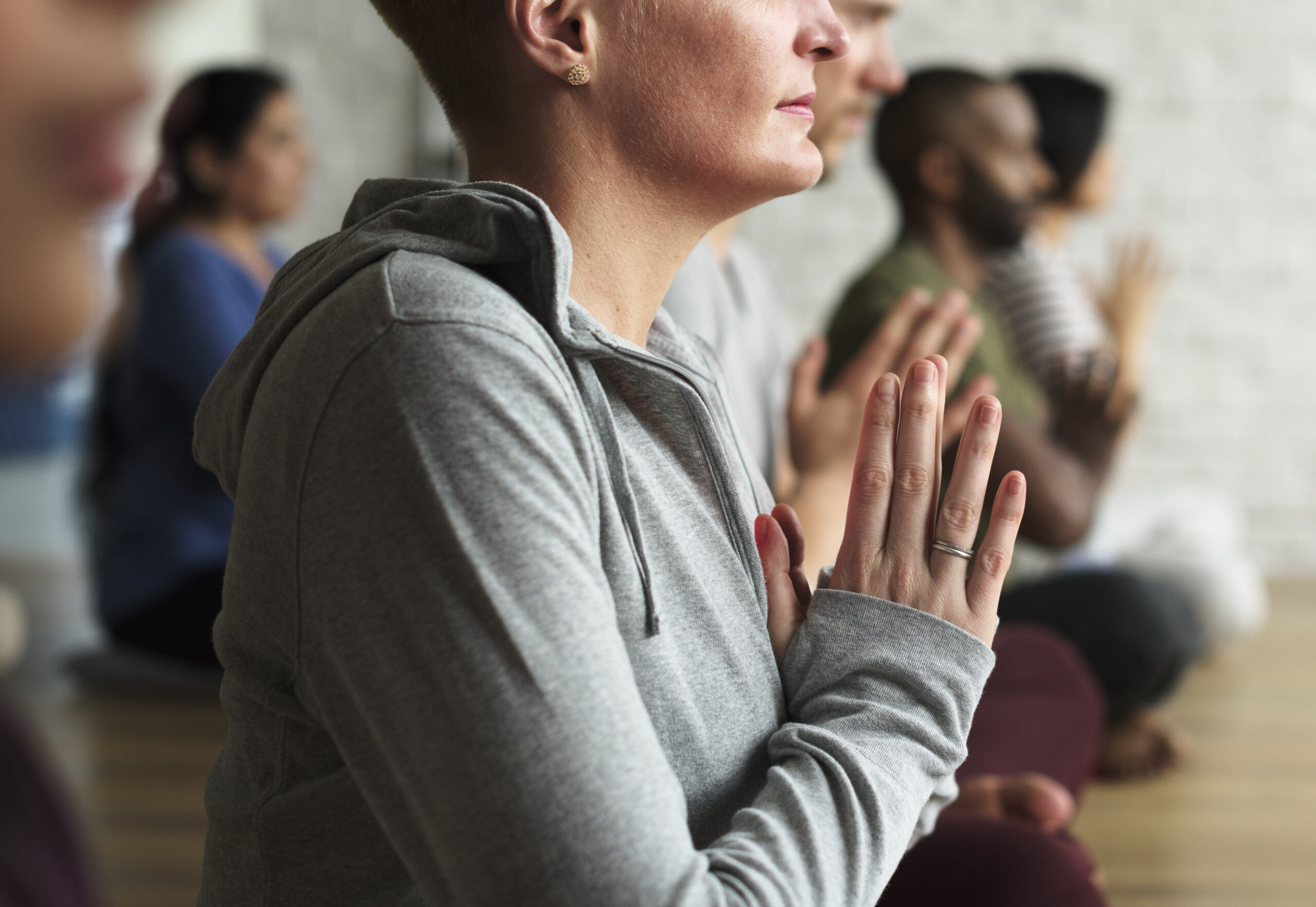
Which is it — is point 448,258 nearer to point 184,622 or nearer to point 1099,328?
point 184,622

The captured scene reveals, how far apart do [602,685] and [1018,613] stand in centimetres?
179

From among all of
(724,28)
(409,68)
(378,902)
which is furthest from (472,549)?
(409,68)

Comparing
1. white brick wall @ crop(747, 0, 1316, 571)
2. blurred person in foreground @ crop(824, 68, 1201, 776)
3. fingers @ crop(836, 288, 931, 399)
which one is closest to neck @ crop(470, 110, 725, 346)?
fingers @ crop(836, 288, 931, 399)

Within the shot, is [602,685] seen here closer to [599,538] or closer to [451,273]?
[599,538]

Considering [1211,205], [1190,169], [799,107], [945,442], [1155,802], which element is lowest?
[1155,802]

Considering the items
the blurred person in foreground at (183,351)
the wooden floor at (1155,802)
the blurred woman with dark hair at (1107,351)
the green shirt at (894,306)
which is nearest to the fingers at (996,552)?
the green shirt at (894,306)

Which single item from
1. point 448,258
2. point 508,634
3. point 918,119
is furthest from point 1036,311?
point 508,634

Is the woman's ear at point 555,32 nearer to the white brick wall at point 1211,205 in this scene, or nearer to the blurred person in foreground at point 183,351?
the blurred person in foreground at point 183,351

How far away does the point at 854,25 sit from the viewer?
5.41ft

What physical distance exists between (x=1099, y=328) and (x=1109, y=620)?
2.47ft

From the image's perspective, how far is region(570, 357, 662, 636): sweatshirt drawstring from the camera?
2.21ft

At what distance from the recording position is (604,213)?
795 millimetres

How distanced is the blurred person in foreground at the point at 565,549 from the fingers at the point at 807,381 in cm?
47

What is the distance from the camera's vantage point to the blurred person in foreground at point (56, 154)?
0.57 ft
